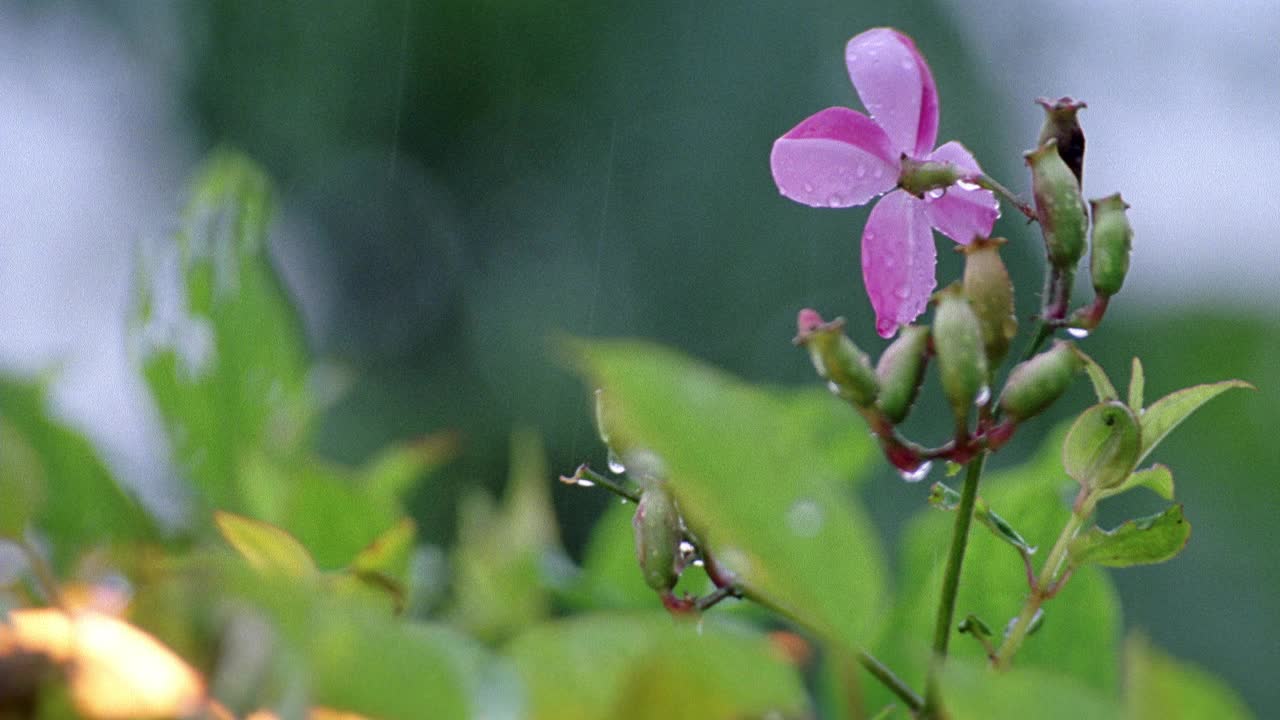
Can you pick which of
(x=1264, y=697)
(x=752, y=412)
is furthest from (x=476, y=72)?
(x=752, y=412)

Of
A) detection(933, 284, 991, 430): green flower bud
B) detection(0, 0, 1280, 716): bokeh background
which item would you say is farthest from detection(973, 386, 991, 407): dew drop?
detection(0, 0, 1280, 716): bokeh background

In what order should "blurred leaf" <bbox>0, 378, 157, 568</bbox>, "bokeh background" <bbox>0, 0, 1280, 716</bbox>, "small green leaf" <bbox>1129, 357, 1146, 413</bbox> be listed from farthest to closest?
"bokeh background" <bbox>0, 0, 1280, 716</bbox> → "blurred leaf" <bbox>0, 378, 157, 568</bbox> → "small green leaf" <bbox>1129, 357, 1146, 413</bbox>

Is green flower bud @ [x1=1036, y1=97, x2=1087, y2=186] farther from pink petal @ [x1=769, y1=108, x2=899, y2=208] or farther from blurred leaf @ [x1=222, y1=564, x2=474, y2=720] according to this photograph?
blurred leaf @ [x1=222, y1=564, x2=474, y2=720]

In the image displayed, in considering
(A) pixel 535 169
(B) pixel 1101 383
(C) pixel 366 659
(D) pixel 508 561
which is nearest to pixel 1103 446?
(B) pixel 1101 383

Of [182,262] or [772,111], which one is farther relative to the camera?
[772,111]

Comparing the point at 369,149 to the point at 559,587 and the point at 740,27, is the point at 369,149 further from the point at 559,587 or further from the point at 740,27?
the point at 559,587

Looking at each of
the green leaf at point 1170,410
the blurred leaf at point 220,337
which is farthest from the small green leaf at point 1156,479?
the blurred leaf at point 220,337
